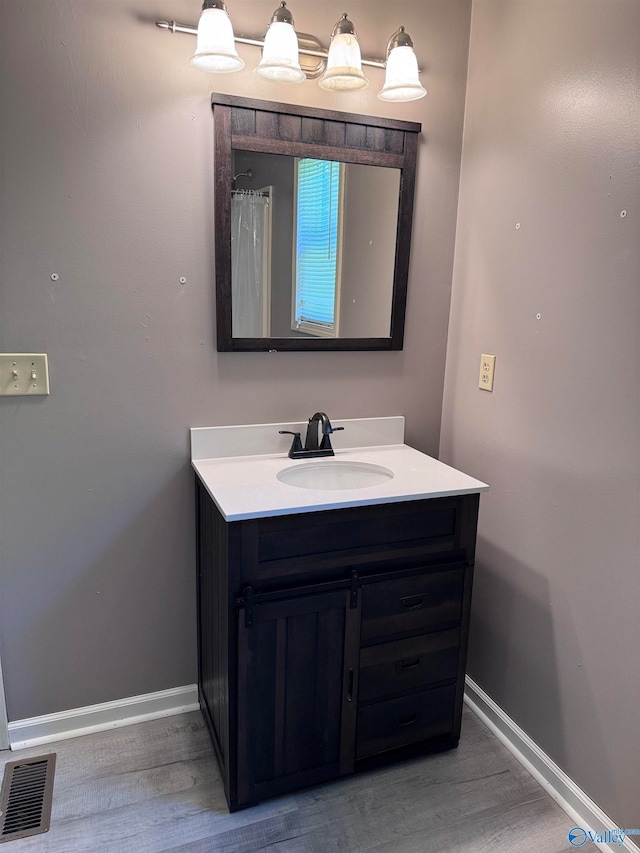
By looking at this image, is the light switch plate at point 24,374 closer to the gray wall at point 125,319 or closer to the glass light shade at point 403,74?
the gray wall at point 125,319

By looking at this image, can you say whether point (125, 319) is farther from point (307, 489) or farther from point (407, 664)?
point (407, 664)

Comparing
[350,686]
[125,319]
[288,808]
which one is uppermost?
[125,319]

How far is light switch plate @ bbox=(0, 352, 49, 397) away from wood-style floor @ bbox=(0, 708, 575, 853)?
1084 millimetres

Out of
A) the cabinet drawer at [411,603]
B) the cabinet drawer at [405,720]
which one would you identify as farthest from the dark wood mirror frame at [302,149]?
the cabinet drawer at [405,720]

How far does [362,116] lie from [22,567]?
168 cm

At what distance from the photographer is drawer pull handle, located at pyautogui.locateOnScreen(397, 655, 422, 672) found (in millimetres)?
1709

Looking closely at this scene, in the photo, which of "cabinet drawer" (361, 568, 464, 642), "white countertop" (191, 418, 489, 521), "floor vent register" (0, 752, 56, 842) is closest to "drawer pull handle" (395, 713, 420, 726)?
"cabinet drawer" (361, 568, 464, 642)

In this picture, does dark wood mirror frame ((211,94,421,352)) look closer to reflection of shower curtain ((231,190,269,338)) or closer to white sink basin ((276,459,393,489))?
reflection of shower curtain ((231,190,269,338))

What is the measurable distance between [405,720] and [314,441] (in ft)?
2.85

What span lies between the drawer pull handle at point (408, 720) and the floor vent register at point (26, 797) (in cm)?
97

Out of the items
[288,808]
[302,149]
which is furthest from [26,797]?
[302,149]

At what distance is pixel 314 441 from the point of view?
192 cm

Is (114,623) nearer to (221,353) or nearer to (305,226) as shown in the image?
(221,353)

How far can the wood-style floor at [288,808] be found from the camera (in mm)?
1536
